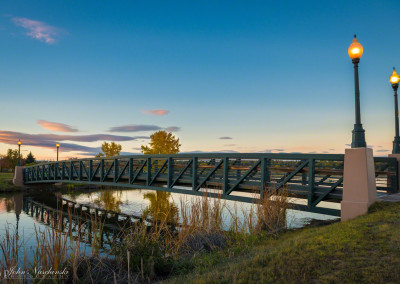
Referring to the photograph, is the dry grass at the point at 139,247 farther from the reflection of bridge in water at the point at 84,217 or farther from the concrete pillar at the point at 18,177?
the concrete pillar at the point at 18,177

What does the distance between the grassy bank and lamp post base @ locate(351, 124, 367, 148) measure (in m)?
2.66

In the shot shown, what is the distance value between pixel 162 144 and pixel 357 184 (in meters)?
41.9

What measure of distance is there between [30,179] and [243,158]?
102 ft

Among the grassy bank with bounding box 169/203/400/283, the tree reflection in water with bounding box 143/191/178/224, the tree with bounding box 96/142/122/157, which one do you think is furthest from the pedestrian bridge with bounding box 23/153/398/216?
the tree with bounding box 96/142/122/157

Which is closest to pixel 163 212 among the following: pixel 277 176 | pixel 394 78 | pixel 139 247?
pixel 139 247

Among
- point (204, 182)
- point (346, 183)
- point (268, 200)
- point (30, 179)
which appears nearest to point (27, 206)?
point (30, 179)

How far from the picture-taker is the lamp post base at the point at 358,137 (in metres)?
8.84

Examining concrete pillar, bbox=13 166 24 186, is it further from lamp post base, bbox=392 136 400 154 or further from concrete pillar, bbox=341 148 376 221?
lamp post base, bbox=392 136 400 154

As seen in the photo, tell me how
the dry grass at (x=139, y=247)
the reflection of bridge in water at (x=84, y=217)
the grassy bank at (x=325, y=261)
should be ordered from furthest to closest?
the reflection of bridge in water at (x=84, y=217)
the dry grass at (x=139, y=247)
the grassy bank at (x=325, y=261)

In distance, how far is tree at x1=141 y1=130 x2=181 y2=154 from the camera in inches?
1930

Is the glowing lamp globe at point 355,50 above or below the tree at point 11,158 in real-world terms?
above

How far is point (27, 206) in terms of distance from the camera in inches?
939

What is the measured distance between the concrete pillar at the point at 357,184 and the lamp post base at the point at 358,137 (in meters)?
0.17

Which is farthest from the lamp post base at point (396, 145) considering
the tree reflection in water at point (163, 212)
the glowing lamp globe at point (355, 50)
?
the tree reflection in water at point (163, 212)
